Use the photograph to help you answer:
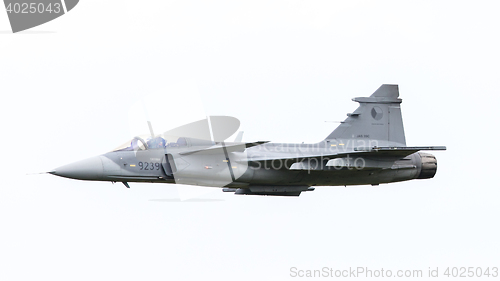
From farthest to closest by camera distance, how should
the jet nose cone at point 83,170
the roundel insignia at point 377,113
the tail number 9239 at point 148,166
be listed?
the roundel insignia at point 377,113 → the tail number 9239 at point 148,166 → the jet nose cone at point 83,170

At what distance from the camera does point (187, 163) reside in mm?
17469

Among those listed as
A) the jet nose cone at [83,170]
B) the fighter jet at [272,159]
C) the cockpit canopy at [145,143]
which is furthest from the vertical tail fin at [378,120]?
the jet nose cone at [83,170]

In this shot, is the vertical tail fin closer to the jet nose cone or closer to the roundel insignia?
the roundel insignia

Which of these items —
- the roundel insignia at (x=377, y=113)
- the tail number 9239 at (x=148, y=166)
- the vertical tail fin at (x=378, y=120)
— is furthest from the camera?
the roundel insignia at (x=377, y=113)

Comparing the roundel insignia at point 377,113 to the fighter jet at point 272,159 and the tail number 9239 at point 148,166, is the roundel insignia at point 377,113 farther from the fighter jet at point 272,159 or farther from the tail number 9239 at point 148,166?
the tail number 9239 at point 148,166

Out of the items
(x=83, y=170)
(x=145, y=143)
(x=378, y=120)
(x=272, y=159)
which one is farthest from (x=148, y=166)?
(x=378, y=120)

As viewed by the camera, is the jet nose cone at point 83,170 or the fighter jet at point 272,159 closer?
the jet nose cone at point 83,170

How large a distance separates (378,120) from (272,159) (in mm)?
3448

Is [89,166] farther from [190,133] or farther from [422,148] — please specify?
[422,148]

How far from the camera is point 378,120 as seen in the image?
19.8m

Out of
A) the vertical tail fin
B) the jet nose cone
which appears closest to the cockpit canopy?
the jet nose cone

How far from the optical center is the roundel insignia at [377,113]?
64.8 feet

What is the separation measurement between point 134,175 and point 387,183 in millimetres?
6428

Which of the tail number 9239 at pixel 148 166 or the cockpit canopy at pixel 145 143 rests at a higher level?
the cockpit canopy at pixel 145 143
